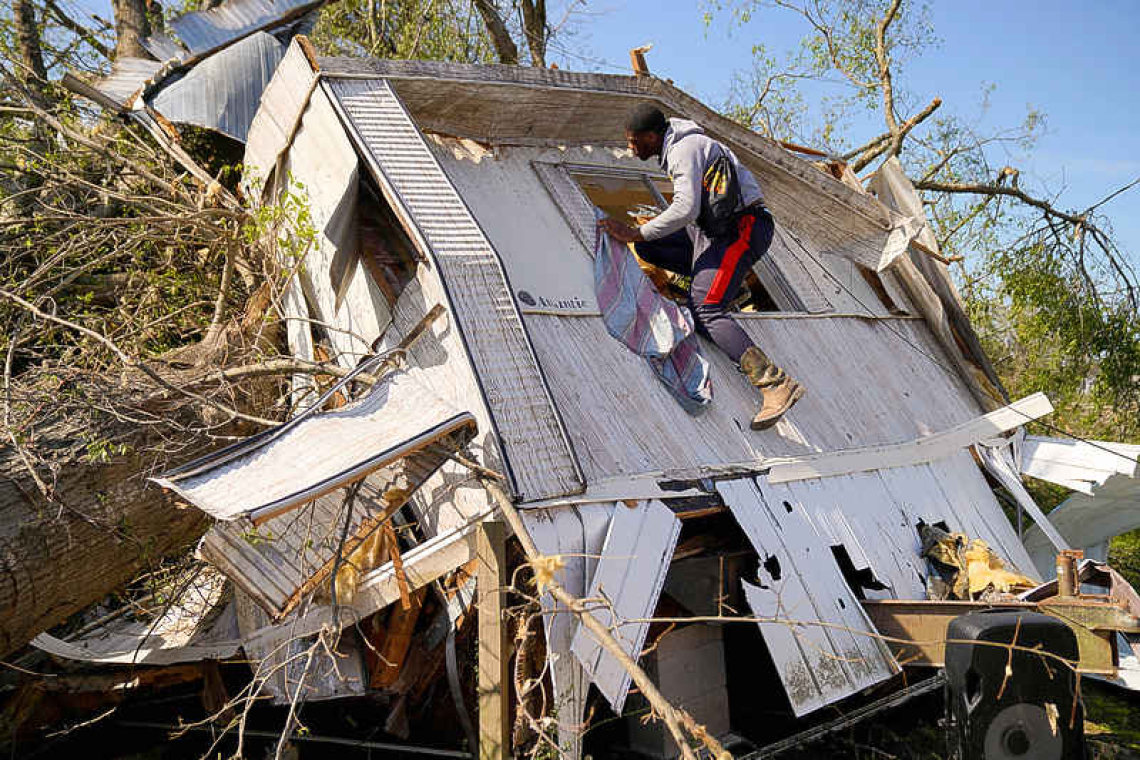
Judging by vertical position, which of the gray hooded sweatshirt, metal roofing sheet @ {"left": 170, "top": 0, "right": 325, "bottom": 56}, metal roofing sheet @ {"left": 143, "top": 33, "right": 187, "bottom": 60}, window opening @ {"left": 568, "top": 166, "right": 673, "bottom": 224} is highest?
metal roofing sheet @ {"left": 143, "top": 33, "right": 187, "bottom": 60}

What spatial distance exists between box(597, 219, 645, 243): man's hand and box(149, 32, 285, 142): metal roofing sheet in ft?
8.58

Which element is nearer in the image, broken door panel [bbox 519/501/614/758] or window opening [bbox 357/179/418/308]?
broken door panel [bbox 519/501/614/758]

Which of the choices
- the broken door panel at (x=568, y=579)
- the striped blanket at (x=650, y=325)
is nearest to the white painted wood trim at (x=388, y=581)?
the broken door panel at (x=568, y=579)

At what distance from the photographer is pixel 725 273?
5406 millimetres

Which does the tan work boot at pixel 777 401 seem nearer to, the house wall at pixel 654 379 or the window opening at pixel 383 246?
the house wall at pixel 654 379

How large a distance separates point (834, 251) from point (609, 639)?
5425mm

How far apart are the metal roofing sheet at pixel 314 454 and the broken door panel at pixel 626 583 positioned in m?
0.86

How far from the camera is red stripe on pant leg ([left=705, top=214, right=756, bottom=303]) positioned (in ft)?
17.7

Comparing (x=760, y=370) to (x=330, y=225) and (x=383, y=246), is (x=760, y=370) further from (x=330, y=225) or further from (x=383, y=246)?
(x=330, y=225)

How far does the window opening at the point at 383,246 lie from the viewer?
4812mm

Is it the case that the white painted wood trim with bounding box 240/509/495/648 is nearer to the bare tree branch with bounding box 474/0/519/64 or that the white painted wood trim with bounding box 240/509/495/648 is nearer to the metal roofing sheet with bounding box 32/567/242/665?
the metal roofing sheet with bounding box 32/567/242/665

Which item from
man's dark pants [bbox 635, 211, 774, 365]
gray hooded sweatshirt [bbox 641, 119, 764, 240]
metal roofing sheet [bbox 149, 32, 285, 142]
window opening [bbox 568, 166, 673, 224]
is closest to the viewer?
gray hooded sweatshirt [bbox 641, 119, 764, 240]

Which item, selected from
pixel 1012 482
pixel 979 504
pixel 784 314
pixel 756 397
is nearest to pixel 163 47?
pixel 784 314

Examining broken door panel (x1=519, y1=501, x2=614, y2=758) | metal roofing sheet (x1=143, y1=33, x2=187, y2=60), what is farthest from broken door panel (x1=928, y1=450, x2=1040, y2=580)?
metal roofing sheet (x1=143, y1=33, x2=187, y2=60)
